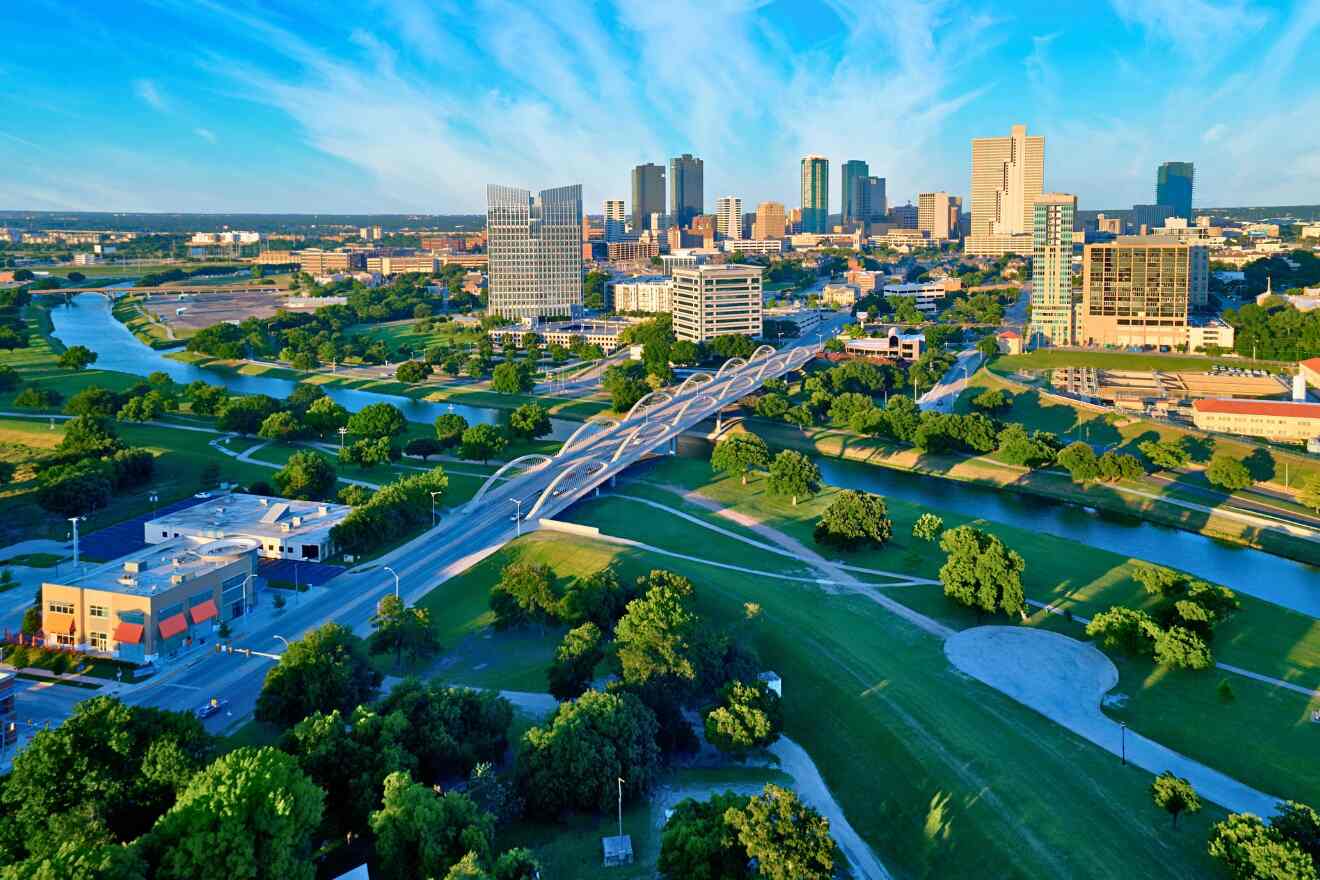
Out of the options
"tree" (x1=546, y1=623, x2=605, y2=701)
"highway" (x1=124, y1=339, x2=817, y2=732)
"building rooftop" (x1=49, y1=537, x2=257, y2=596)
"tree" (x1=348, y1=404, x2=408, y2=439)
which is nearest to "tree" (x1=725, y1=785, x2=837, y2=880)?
"tree" (x1=546, y1=623, x2=605, y2=701)

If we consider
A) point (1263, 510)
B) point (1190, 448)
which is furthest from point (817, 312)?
point (1263, 510)

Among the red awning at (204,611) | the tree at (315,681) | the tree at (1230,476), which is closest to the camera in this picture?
the tree at (315,681)

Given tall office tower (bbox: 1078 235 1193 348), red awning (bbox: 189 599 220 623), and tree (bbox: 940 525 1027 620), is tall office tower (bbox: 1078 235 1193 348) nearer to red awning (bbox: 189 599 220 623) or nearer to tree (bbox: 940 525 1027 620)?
tree (bbox: 940 525 1027 620)

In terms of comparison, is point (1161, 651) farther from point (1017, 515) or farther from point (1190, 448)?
point (1190, 448)

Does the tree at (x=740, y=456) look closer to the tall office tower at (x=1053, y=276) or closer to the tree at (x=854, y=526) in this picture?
the tree at (x=854, y=526)

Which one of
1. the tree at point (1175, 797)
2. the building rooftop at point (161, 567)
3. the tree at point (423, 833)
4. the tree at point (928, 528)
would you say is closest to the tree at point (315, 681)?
the tree at point (423, 833)

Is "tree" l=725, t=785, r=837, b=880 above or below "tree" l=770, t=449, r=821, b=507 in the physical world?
below

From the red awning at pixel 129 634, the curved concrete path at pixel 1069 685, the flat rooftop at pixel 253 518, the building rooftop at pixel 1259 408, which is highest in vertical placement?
the building rooftop at pixel 1259 408
